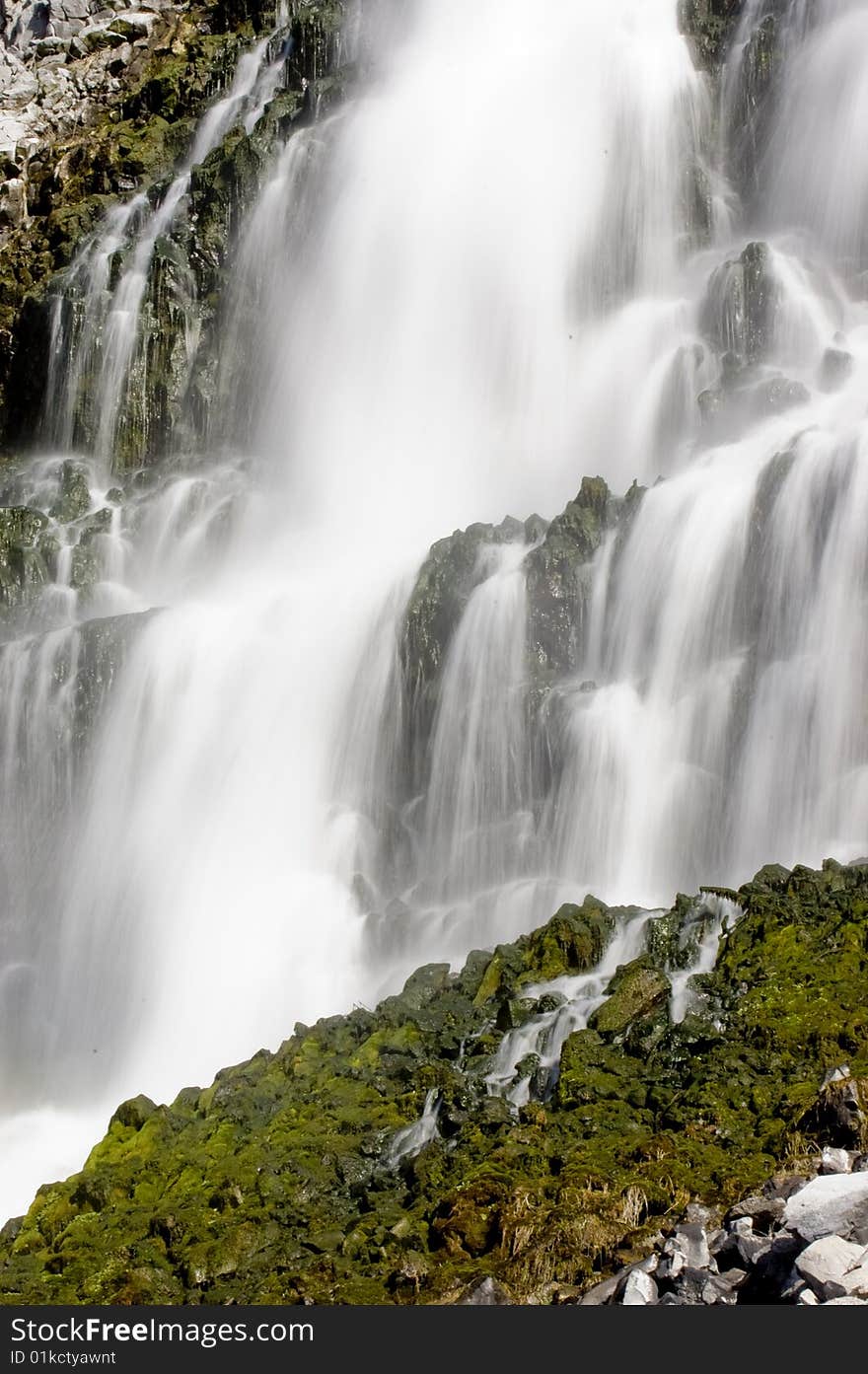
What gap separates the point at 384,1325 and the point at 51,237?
39384 mm

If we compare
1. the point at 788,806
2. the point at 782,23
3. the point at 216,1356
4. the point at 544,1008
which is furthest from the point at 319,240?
the point at 216,1356

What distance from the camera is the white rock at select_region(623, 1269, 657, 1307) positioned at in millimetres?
8766

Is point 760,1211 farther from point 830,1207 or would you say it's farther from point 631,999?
point 631,999

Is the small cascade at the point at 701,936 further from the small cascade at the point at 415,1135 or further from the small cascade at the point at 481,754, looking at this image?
the small cascade at the point at 481,754

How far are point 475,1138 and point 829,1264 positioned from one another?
5219 mm

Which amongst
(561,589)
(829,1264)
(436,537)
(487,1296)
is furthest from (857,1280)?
(436,537)

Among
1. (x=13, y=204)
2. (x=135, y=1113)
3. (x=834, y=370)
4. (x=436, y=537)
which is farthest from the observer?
(x=13, y=204)

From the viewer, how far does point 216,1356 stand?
941 cm

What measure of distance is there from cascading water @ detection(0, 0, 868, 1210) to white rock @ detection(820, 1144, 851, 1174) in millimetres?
9072

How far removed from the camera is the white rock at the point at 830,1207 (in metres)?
8.34

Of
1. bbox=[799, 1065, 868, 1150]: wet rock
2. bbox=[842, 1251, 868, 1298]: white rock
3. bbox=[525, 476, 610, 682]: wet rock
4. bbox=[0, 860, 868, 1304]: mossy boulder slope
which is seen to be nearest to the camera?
bbox=[842, 1251, 868, 1298]: white rock

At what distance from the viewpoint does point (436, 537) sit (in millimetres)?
31875

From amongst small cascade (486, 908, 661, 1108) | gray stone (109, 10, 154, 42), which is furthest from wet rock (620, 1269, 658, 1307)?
gray stone (109, 10, 154, 42)

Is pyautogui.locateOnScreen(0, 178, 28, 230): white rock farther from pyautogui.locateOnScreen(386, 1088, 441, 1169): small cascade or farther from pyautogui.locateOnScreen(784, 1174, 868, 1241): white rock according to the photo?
pyautogui.locateOnScreen(784, 1174, 868, 1241): white rock
